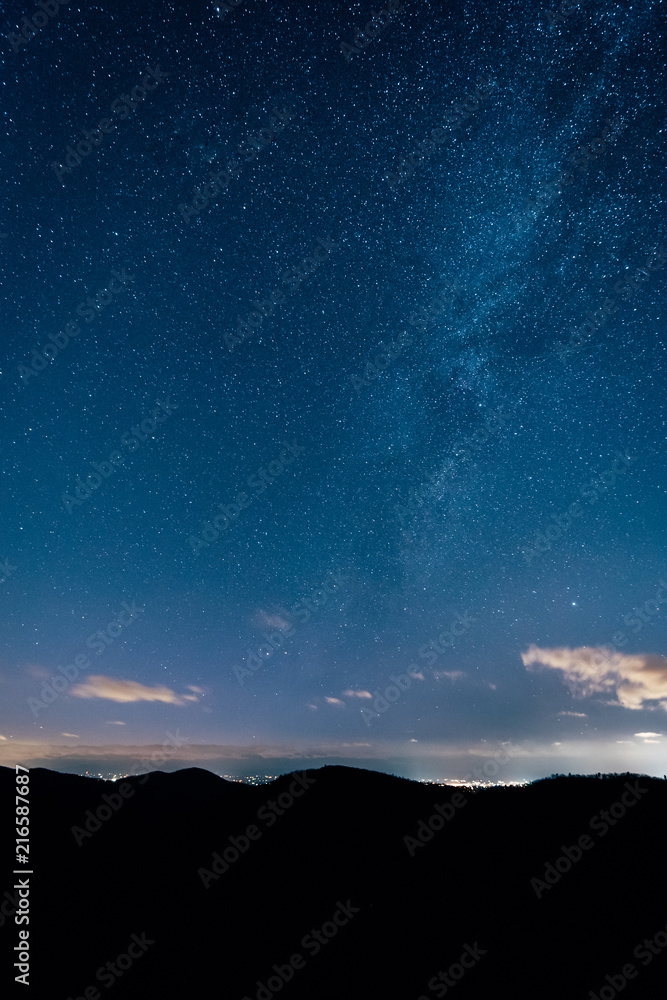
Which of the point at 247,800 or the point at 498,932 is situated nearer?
the point at 498,932

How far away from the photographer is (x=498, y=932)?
40.5 feet

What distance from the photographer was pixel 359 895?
47.6 ft

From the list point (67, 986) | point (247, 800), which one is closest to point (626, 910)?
point (67, 986)

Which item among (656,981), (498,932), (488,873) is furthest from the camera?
(488,873)

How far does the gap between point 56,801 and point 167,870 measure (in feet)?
40.0

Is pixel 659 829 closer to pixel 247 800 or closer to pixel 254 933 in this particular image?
pixel 254 933

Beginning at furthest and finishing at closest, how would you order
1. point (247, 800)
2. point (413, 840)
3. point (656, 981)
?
point (247, 800) → point (413, 840) → point (656, 981)

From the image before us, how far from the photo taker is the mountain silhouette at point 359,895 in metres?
11.0

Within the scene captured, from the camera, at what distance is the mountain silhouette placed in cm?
1101

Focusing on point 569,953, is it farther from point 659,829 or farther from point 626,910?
point 659,829

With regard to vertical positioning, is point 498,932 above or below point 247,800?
below

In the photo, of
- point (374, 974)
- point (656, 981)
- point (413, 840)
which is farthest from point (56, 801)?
point (656, 981)

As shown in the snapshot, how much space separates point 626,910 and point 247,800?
1656 cm

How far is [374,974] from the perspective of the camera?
36.8ft
